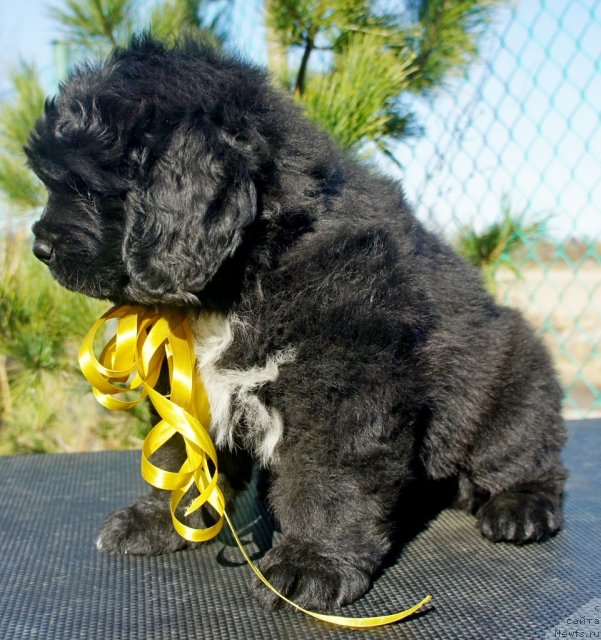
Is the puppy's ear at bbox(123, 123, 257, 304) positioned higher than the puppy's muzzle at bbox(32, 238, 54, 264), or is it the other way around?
the puppy's ear at bbox(123, 123, 257, 304)

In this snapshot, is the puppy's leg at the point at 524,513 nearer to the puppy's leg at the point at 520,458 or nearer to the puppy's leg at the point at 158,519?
the puppy's leg at the point at 520,458

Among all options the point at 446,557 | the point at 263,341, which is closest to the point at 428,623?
the point at 446,557

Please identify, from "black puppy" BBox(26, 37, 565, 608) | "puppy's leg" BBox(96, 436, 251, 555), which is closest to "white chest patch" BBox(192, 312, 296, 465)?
"black puppy" BBox(26, 37, 565, 608)

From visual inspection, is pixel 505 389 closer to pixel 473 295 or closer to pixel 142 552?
pixel 473 295

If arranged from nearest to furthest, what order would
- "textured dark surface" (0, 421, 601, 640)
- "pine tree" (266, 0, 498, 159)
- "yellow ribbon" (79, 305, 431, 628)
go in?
"textured dark surface" (0, 421, 601, 640), "yellow ribbon" (79, 305, 431, 628), "pine tree" (266, 0, 498, 159)

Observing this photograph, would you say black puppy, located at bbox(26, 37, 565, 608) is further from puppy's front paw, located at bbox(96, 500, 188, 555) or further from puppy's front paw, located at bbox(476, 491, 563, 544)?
puppy's front paw, located at bbox(476, 491, 563, 544)

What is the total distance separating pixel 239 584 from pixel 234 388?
558mm

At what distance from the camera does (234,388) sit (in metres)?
1.98

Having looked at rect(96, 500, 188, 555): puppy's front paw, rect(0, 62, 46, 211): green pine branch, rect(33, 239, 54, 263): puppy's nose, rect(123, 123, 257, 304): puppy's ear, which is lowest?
rect(96, 500, 188, 555): puppy's front paw

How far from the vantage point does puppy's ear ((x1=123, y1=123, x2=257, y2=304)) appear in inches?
71.8

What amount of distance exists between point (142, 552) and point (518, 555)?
46.9 inches

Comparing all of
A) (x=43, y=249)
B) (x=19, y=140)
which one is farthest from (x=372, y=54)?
(x=43, y=249)

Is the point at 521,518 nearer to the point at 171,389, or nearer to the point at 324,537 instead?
the point at 324,537

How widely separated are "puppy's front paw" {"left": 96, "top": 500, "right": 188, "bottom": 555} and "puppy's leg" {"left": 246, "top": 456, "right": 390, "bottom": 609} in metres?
0.44
